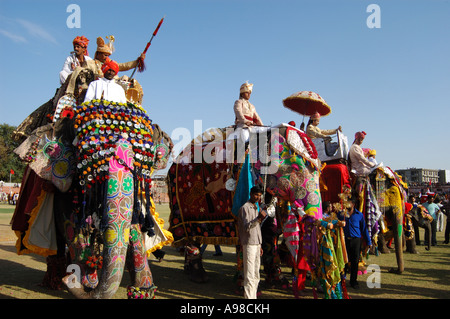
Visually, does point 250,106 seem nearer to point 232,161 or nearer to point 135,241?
point 232,161

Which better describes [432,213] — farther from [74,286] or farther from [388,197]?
[74,286]

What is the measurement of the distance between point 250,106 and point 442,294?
5.16m

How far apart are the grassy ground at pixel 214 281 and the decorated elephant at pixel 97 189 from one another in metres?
1.12

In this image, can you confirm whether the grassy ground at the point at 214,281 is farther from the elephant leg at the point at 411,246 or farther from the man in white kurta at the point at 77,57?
the man in white kurta at the point at 77,57

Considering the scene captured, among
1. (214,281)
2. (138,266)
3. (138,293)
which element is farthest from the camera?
(214,281)

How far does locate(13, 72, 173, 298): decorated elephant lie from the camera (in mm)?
4738

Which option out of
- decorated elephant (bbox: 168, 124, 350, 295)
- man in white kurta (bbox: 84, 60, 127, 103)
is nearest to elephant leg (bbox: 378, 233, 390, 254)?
decorated elephant (bbox: 168, 124, 350, 295)

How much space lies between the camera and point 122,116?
5.24 metres

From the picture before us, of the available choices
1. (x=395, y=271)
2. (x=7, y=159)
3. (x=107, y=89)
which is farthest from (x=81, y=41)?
(x=7, y=159)

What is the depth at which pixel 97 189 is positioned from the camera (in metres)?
5.01

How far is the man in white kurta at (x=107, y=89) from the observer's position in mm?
5852

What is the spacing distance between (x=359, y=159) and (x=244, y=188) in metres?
4.17

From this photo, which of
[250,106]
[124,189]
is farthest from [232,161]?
[124,189]

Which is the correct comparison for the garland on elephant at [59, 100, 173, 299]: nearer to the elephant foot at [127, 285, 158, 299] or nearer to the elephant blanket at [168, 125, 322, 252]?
the elephant foot at [127, 285, 158, 299]
